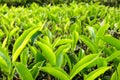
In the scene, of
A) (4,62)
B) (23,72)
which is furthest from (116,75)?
(4,62)

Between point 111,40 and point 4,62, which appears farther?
point 111,40

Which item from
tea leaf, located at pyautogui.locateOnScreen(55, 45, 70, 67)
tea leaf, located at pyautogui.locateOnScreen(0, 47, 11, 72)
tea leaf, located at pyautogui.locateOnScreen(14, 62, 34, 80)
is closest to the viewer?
tea leaf, located at pyautogui.locateOnScreen(14, 62, 34, 80)

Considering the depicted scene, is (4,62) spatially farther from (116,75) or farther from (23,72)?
(116,75)

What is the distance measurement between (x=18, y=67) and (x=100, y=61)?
0.46m

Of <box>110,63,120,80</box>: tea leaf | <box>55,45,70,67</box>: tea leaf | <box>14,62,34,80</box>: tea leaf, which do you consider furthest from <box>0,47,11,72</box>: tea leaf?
<box>110,63,120,80</box>: tea leaf

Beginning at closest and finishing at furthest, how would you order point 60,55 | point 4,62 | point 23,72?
1. point 23,72
2. point 4,62
3. point 60,55

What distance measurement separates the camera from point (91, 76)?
4.13ft

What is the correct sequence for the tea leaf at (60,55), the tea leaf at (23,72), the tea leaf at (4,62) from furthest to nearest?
the tea leaf at (60,55), the tea leaf at (4,62), the tea leaf at (23,72)

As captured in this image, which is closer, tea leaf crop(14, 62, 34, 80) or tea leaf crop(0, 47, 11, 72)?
tea leaf crop(14, 62, 34, 80)

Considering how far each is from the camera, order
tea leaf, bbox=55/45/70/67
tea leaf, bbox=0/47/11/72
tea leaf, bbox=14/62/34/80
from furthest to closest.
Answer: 1. tea leaf, bbox=55/45/70/67
2. tea leaf, bbox=0/47/11/72
3. tea leaf, bbox=14/62/34/80

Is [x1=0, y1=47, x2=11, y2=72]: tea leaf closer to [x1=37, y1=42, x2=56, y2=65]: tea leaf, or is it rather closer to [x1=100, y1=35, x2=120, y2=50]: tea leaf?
[x1=37, y1=42, x2=56, y2=65]: tea leaf

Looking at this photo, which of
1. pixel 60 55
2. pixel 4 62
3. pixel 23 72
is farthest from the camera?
pixel 60 55

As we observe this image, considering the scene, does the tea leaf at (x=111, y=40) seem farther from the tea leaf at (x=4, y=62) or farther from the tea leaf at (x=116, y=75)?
the tea leaf at (x=4, y=62)

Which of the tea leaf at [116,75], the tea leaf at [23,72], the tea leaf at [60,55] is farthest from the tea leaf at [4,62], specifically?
the tea leaf at [116,75]
